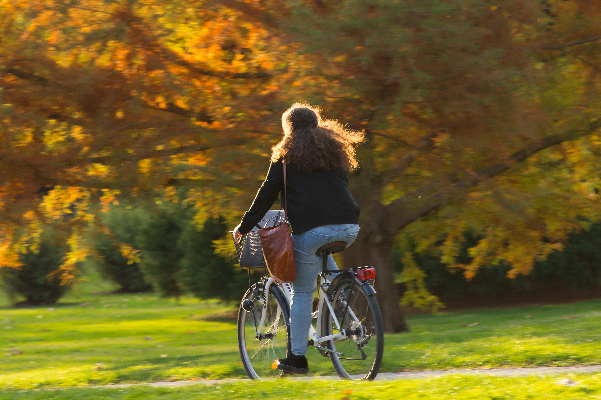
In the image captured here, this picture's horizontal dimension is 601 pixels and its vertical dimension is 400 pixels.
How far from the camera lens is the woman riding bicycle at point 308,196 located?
15.9 feet

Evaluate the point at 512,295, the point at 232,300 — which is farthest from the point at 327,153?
the point at 512,295

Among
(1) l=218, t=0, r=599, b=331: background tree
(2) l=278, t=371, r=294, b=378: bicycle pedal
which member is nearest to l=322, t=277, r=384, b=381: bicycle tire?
(2) l=278, t=371, r=294, b=378: bicycle pedal

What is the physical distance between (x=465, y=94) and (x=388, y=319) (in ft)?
15.5

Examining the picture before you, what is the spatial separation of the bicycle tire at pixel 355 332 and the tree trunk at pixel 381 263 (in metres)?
4.47

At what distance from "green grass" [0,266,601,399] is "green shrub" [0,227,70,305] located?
2.14ft

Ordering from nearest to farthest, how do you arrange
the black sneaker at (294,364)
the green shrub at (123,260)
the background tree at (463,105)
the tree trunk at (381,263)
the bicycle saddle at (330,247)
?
the bicycle saddle at (330,247), the black sneaker at (294,364), the background tree at (463,105), the tree trunk at (381,263), the green shrub at (123,260)

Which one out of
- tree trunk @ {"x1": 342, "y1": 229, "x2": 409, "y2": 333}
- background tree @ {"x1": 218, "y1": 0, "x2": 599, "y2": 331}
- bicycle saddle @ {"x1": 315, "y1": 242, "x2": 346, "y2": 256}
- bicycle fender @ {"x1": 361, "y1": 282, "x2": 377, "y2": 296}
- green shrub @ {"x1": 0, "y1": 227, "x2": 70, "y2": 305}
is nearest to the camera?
A: bicycle fender @ {"x1": 361, "y1": 282, "x2": 377, "y2": 296}

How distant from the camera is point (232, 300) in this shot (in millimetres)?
16281

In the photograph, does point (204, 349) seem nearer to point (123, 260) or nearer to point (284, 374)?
point (284, 374)

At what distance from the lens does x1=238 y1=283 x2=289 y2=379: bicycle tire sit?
5.63 meters

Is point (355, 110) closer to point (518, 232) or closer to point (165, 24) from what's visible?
point (165, 24)

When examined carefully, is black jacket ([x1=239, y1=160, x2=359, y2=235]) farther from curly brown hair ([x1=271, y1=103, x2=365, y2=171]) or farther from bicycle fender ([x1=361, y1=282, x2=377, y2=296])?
bicycle fender ([x1=361, y1=282, x2=377, y2=296])

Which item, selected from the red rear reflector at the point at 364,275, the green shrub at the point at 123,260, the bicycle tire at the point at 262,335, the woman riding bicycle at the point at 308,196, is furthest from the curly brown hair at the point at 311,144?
the green shrub at the point at 123,260

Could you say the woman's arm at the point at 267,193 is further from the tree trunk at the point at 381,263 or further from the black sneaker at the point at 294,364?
the tree trunk at the point at 381,263
